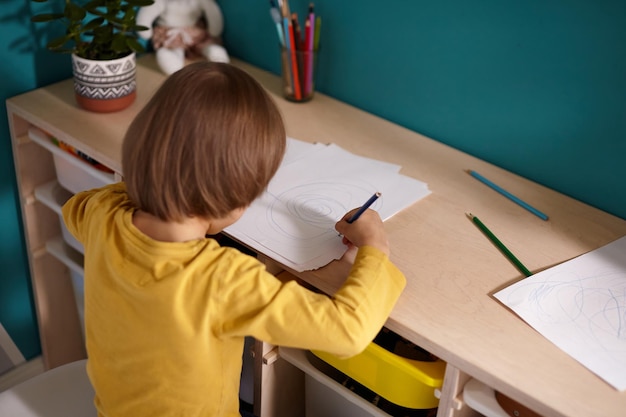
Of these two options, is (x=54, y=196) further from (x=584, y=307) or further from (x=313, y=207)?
(x=584, y=307)

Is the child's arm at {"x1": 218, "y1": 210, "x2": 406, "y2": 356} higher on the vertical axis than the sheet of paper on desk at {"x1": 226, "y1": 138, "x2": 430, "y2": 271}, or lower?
higher

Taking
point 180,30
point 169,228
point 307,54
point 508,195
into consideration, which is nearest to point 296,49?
point 307,54

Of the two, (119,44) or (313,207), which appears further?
(119,44)

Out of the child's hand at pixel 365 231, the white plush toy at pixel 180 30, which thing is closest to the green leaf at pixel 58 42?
the white plush toy at pixel 180 30

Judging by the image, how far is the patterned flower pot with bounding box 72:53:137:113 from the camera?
1.38m

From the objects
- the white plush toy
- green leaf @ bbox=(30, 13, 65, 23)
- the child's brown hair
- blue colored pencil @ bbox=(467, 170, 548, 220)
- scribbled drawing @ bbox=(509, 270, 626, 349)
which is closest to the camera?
the child's brown hair

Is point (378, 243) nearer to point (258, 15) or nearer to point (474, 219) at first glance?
point (474, 219)

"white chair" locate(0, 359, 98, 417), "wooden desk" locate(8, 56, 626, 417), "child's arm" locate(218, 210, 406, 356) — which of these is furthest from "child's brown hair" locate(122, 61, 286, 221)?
"white chair" locate(0, 359, 98, 417)

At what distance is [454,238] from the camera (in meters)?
1.14

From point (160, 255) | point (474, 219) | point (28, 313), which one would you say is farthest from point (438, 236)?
point (28, 313)

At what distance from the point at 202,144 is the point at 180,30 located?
2.70ft

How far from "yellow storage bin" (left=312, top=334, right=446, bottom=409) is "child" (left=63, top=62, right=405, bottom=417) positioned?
0.12 meters

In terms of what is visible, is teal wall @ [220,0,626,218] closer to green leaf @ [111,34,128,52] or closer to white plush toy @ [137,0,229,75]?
white plush toy @ [137,0,229,75]

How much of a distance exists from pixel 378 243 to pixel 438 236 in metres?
0.16
